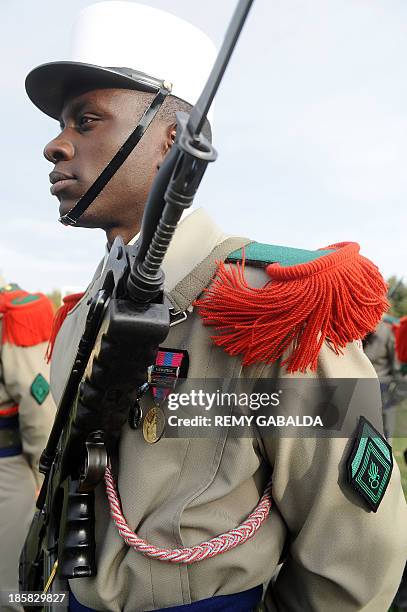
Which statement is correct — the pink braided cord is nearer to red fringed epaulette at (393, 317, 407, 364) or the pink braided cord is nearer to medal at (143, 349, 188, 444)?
medal at (143, 349, 188, 444)

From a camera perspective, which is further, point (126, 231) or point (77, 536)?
point (126, 231)

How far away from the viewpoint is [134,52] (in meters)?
1.71

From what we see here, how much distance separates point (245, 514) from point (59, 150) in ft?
3.33

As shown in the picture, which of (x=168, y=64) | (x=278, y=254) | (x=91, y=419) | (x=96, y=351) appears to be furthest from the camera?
(x=168, y=64)

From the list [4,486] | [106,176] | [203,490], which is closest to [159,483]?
[203,490]

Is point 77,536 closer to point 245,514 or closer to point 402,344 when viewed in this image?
point 245,514

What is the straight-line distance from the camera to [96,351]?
1206 mm

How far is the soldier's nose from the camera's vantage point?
165 centimetres

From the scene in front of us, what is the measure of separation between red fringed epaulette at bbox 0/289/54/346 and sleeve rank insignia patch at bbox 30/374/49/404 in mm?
213

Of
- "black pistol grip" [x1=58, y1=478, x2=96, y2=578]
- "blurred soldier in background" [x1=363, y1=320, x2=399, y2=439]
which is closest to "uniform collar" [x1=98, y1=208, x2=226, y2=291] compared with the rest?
"black pistol grip" [x1=58, y1=478, x2=96, y2=578]

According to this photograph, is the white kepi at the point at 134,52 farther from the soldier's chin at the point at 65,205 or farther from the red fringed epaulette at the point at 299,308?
the red fringed epaulette at the point at 299,308

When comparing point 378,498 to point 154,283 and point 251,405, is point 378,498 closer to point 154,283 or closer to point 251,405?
point 251,405

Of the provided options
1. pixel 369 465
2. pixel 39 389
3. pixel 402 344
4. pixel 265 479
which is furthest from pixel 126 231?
pixel 402 344

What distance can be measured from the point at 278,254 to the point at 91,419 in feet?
1.76
